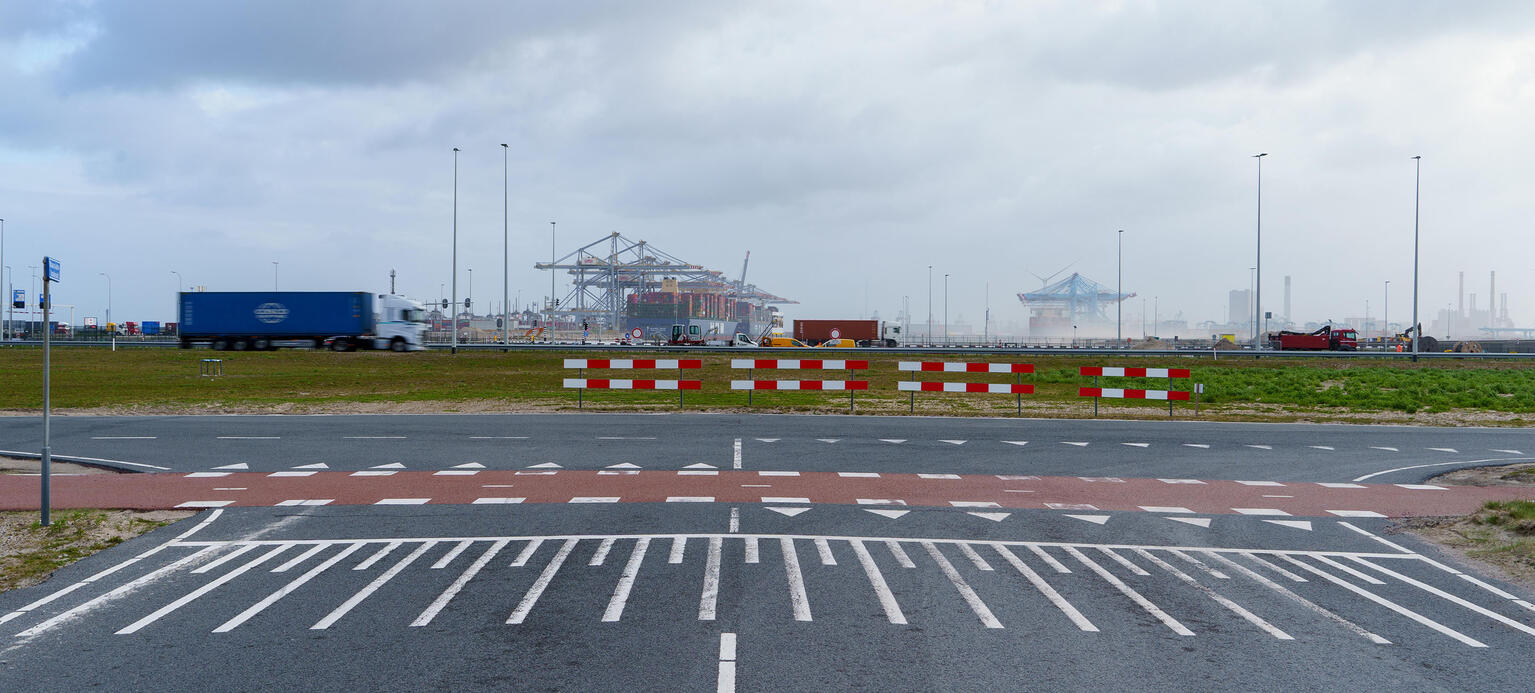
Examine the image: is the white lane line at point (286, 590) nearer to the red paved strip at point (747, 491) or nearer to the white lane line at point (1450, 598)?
the red paved strip at point (747, 491)

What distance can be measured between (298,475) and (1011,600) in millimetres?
9974

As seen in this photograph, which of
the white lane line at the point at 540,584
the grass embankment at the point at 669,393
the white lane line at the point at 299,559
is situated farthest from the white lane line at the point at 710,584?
the grass embankment at the point at 669,393

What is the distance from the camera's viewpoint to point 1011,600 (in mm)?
6867

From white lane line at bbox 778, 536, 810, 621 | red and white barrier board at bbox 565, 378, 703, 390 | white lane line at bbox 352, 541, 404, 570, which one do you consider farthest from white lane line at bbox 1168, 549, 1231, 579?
red and white barrier board at bbox 565, 378, 703, 390

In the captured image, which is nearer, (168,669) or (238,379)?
(168,669)

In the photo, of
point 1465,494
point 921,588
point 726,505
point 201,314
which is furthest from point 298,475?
point 201,314

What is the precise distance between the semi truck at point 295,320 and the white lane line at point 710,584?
50.8m

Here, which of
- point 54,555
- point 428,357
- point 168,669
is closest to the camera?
point 168,669

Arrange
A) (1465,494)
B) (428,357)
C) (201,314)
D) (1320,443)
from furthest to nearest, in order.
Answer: (201,314) → (428,357) → (1320,443) → (1465,494)

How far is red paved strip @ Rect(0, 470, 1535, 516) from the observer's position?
1108 centimetres

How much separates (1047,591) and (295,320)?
182 ft

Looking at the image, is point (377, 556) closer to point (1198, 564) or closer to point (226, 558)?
point (226, 558)

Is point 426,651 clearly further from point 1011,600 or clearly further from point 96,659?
point 1011,600

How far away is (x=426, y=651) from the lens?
565cm
